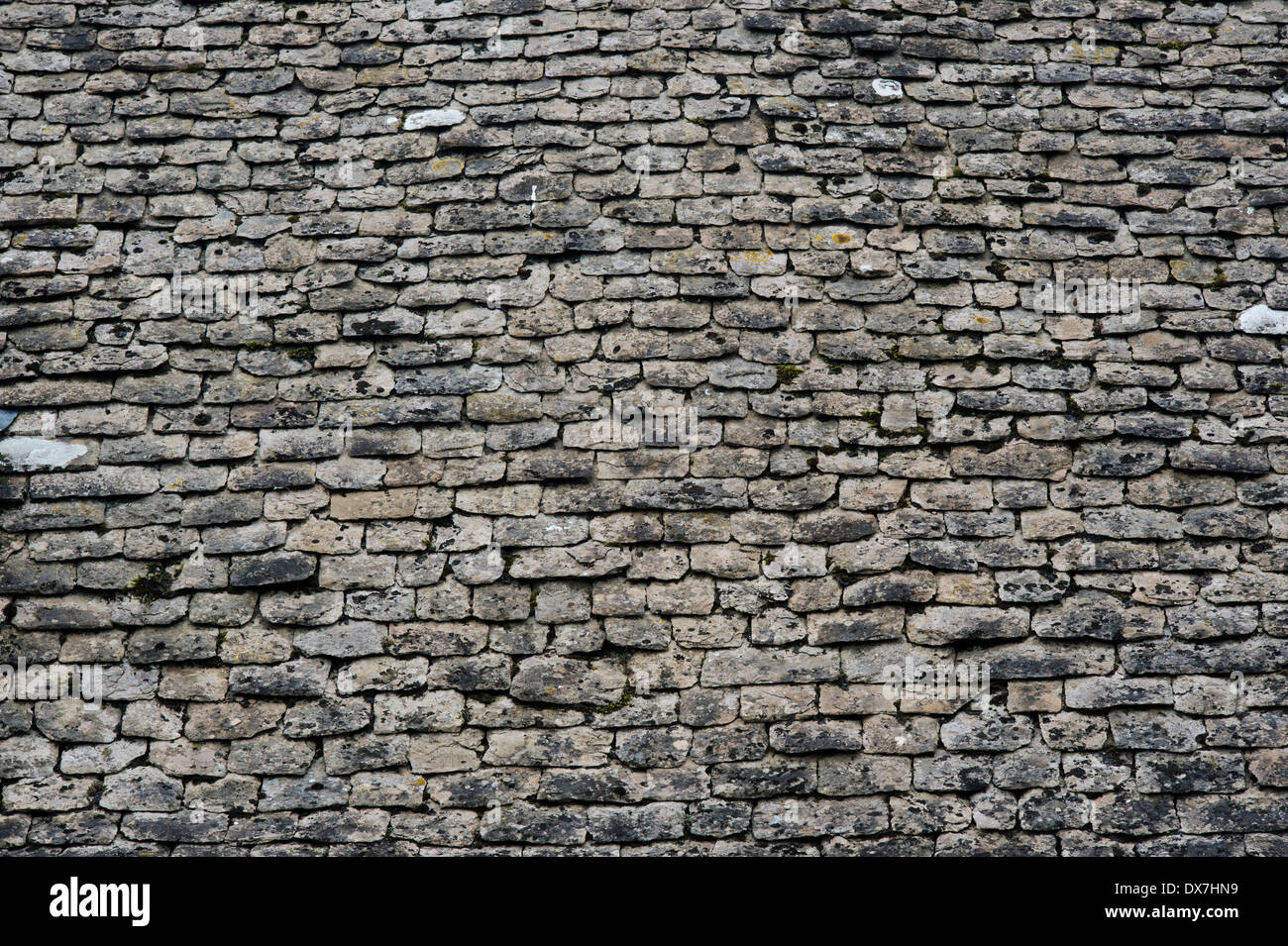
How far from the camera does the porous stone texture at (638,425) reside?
3.89 meters

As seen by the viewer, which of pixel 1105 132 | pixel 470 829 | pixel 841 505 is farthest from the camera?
pixel 1105 132

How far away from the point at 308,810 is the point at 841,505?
93.8 inches

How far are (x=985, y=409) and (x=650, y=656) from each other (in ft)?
5.69

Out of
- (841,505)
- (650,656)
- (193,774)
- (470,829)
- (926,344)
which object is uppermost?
(926,344)

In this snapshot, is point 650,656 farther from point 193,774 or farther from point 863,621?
point 193,774

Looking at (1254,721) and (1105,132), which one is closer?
(1254,721)

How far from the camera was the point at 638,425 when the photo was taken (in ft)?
14.0

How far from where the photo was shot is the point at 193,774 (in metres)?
3.92

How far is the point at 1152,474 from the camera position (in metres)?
4.20

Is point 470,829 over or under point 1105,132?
under

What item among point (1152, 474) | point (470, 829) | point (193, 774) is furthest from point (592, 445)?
point (1152, 474)

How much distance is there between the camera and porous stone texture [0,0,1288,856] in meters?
3.89

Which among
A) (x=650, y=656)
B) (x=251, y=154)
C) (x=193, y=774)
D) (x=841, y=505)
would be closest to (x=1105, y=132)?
(x=841, y=505)

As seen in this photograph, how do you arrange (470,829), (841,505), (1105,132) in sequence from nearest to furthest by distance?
(470,829) < (841,505) < (1105,132)
